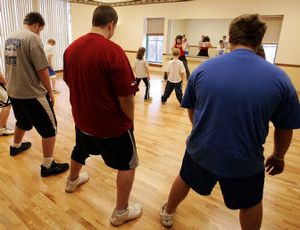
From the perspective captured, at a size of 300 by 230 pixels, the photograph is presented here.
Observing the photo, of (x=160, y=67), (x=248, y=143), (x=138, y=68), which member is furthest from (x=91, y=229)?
(x=160, y=67)

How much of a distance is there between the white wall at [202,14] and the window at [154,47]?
0.44 metres

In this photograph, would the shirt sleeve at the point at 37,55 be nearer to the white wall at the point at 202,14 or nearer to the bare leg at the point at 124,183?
the bare leg at the point at 124,183

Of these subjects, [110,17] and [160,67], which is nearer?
[110,17]

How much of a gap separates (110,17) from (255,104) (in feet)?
3.10

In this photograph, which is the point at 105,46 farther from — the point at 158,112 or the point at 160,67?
the point at 160,67

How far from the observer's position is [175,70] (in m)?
4.70

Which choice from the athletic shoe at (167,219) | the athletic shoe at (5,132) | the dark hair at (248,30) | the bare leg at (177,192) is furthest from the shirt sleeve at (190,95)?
the athletic shoe at (5,132)

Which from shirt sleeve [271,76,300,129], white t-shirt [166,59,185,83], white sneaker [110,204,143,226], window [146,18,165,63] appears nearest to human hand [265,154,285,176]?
shirt sleeve [271,76,300,129]

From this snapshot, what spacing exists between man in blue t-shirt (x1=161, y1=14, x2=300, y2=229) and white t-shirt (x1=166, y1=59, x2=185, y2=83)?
3.53 m

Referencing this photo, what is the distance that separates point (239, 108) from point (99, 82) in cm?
75

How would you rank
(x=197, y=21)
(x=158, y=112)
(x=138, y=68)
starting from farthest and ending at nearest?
(x=197, y=21) < (x=138, y=68) < (x=158, y=112)

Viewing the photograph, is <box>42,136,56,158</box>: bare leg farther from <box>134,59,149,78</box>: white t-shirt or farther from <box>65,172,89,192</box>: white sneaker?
<box>134,59,149,78</box>: white t-shirt

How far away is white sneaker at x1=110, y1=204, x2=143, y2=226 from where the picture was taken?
166cm

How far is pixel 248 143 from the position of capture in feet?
3.51
